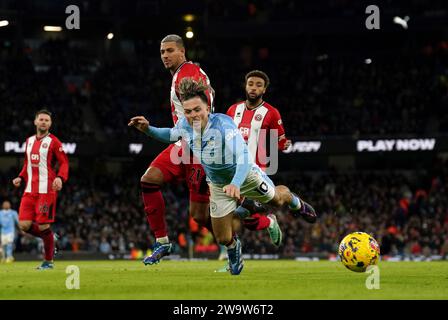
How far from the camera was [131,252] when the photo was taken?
30.1m

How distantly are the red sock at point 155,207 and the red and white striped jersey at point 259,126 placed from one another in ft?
6.19

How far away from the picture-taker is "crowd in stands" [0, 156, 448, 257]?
98.0ft

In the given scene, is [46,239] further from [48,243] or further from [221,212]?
[221,212]

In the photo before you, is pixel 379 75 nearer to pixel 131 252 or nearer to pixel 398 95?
pixel 398 95

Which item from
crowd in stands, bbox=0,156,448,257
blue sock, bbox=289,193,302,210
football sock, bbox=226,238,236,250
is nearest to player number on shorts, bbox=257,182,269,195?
football sock, bbox=226,238,236,250

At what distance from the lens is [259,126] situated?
42.9 feet

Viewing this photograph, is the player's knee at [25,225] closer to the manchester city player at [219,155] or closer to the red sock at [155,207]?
the red sock at [155,207]

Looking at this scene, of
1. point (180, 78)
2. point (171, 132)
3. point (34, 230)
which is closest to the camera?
point (171, 132)

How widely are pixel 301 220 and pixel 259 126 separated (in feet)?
61.9

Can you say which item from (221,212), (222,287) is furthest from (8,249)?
(222,287)

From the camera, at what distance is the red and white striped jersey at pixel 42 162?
14.6 meters

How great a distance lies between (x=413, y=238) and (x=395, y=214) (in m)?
2.78

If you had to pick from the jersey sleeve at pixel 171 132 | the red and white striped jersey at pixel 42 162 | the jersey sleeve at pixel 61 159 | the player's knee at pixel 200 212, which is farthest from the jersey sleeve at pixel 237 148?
the red and white striped jersey at pixel 42 162
